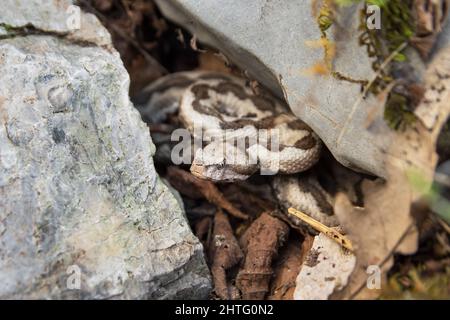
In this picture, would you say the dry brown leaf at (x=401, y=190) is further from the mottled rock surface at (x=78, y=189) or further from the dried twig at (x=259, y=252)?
→ the mottled rock surface at (x=78, y=189)

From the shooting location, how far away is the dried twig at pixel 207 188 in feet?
14.8

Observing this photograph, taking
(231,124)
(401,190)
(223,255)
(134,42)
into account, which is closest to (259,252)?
(223,255)

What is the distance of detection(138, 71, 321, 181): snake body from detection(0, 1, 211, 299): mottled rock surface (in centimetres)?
90

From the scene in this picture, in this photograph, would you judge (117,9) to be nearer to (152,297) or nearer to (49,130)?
(49,130)

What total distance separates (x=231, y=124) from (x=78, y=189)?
1.94 metres

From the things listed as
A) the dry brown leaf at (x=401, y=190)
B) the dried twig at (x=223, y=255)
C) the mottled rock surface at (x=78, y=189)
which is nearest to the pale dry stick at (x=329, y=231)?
the dry brown leaf at (x=401, y=190)

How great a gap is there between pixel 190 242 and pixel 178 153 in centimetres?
148

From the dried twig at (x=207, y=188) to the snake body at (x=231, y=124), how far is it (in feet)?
0.65

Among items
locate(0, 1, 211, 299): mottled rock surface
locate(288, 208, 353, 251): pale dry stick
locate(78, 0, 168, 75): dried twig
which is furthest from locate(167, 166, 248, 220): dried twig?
→ locate(78, 0, 168, 75): dried twig

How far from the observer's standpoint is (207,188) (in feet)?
15.4

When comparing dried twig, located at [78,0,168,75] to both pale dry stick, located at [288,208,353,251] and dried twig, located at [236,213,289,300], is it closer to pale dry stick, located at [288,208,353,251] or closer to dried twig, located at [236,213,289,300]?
dried twig, located at [236,213,289,300]

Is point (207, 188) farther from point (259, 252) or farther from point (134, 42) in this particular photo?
point (134, 42)
